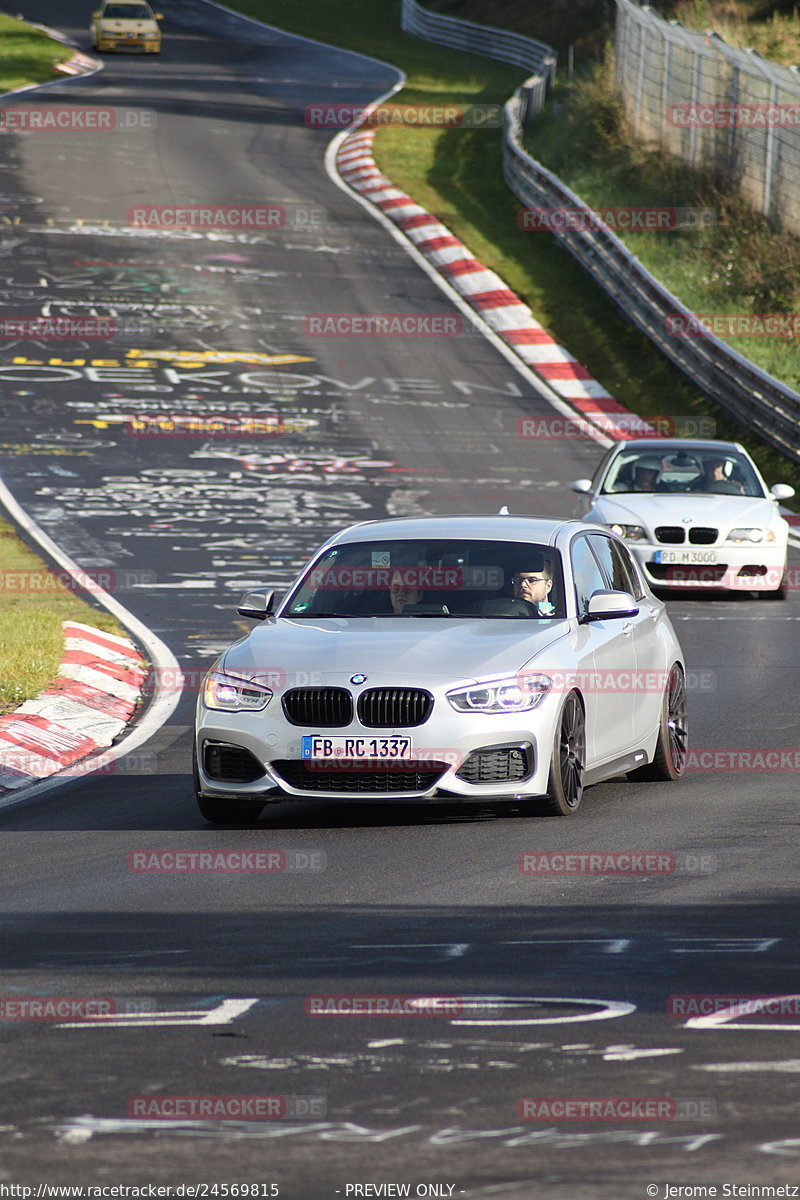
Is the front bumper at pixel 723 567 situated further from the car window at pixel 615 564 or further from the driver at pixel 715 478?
the car window at pixel 615 564

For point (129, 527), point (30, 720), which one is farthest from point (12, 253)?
point (30, 720)

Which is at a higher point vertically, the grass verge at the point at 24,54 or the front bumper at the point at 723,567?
the front bumper at the point at 723,567

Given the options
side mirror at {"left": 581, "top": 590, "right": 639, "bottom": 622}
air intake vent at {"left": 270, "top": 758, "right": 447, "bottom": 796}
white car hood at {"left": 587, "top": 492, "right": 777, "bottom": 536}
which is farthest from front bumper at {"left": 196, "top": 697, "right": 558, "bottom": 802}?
white car hood at {"left": 587, "top": 492, "right": 777, "bottom": 536}

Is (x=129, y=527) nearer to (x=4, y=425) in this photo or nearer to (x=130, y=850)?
(x=4, y=425)

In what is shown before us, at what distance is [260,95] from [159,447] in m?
33.9

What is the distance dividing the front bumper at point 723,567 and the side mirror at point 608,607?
8903 mm

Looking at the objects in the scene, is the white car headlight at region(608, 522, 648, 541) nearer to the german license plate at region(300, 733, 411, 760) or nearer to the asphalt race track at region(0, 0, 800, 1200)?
the asphalt race track at region(0, 0, 800, 1200)

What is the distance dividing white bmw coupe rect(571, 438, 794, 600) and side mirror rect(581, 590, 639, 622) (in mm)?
8480

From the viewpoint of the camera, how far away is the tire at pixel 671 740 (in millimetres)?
11195

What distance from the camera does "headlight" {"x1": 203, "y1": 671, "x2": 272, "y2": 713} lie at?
9805 millimetres

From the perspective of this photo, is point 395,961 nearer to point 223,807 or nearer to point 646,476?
point 223,807

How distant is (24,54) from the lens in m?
62.2

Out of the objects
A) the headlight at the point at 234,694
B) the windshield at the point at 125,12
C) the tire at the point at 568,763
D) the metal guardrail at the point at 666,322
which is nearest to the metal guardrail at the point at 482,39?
the windshield at the point at 125,12

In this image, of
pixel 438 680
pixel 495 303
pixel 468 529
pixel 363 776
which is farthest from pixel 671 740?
pixel 495 303
